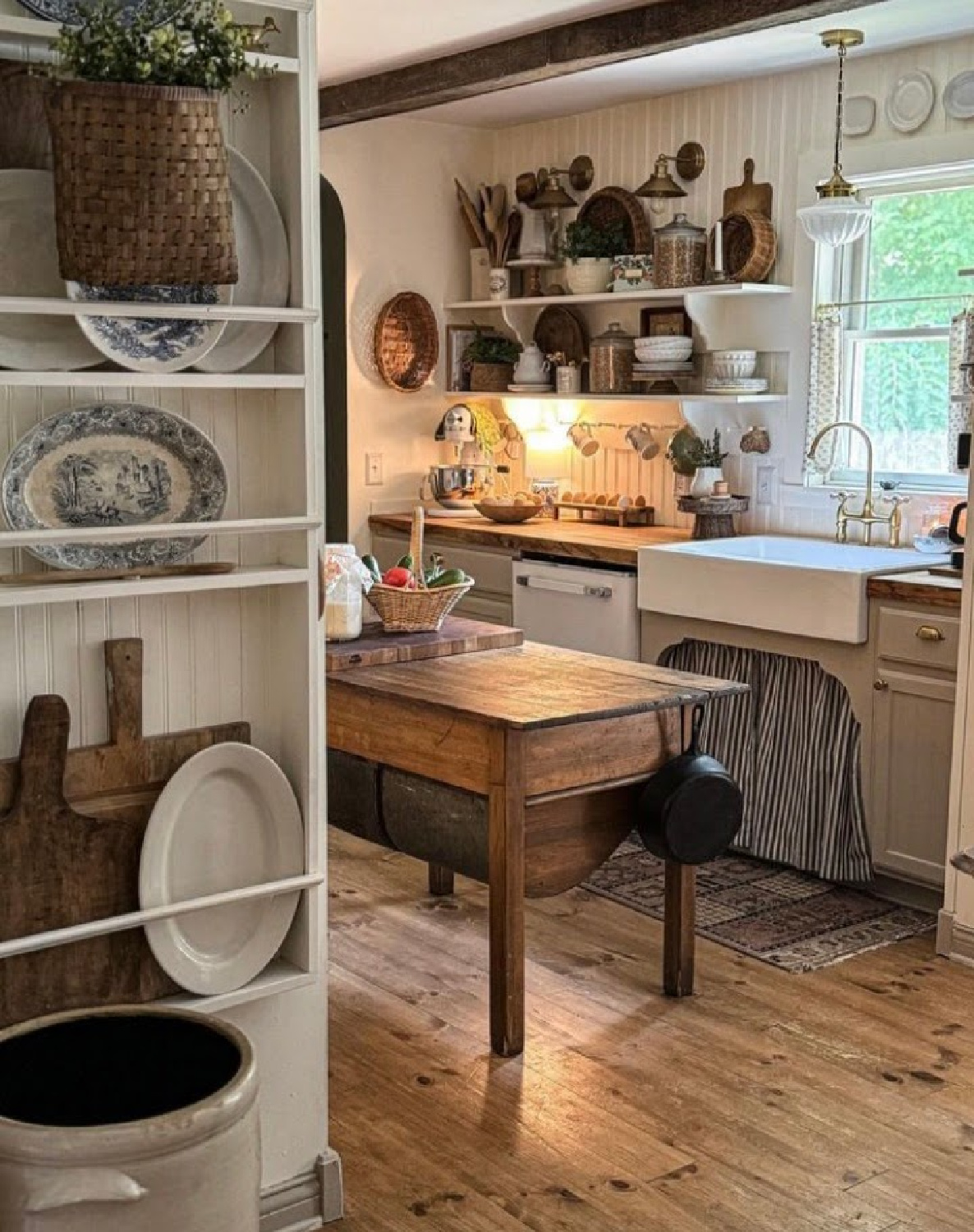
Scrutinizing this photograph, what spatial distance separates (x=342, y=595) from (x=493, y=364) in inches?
107

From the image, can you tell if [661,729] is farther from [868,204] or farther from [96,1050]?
[868,204]

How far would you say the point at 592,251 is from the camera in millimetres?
5672

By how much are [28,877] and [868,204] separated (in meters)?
3.50

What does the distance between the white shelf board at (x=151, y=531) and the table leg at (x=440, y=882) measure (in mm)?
2073

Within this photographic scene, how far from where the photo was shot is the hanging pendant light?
177 inches

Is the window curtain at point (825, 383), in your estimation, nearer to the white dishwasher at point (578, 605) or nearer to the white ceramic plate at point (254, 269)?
the white dishwasher at point (578, 605)

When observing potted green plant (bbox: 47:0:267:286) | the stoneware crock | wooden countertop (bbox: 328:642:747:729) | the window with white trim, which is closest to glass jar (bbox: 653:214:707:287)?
the window with white trim

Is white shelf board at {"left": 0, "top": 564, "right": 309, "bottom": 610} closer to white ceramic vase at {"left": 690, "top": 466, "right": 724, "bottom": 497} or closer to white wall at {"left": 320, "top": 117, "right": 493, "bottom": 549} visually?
white ceramic vase at {"left": 690, "top": 466, "right": 724, "bottom": 497}

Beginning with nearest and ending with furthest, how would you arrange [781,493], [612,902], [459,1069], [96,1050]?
[96,1050], [459,1069], [612,902], [781,493]

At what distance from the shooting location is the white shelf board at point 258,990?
2441mm

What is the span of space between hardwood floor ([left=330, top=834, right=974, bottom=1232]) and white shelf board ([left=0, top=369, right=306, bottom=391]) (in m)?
1.43

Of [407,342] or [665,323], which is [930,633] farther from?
[407,342]

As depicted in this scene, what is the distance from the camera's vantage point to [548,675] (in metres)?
3.54

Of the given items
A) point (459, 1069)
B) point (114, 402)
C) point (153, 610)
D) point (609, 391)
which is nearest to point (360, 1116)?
point (459, 1069)
